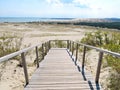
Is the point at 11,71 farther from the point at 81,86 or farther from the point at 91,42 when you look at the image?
the point at 91,42

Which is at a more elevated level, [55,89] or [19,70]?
[55,89]

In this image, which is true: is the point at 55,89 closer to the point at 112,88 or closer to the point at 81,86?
the point at 81,86

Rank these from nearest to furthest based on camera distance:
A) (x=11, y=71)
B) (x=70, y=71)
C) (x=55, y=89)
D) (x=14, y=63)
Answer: (x=55, y=89)
(x=70, y=71)
(x=11, y=71)
(x=14, y=63)

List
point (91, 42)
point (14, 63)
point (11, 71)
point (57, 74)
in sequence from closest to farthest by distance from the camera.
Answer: point (57, 74) → point (11, 71) → point (14, 63) → point (91, 42)

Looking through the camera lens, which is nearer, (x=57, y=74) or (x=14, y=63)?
(x=57, y=74)

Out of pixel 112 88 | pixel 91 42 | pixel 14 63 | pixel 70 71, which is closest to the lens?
pixel 112 88

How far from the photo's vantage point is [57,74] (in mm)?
6371

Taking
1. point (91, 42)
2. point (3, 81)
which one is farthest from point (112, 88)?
point (91, 42)

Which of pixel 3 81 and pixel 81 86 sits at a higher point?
pixel 81 86

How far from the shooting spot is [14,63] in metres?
9.12

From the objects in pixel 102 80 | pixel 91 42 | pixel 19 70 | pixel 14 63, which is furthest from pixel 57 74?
pixel 91 42

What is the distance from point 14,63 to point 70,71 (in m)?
3.14

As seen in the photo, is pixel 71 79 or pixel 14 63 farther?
pixel 14 63

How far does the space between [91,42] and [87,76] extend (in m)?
11.9
